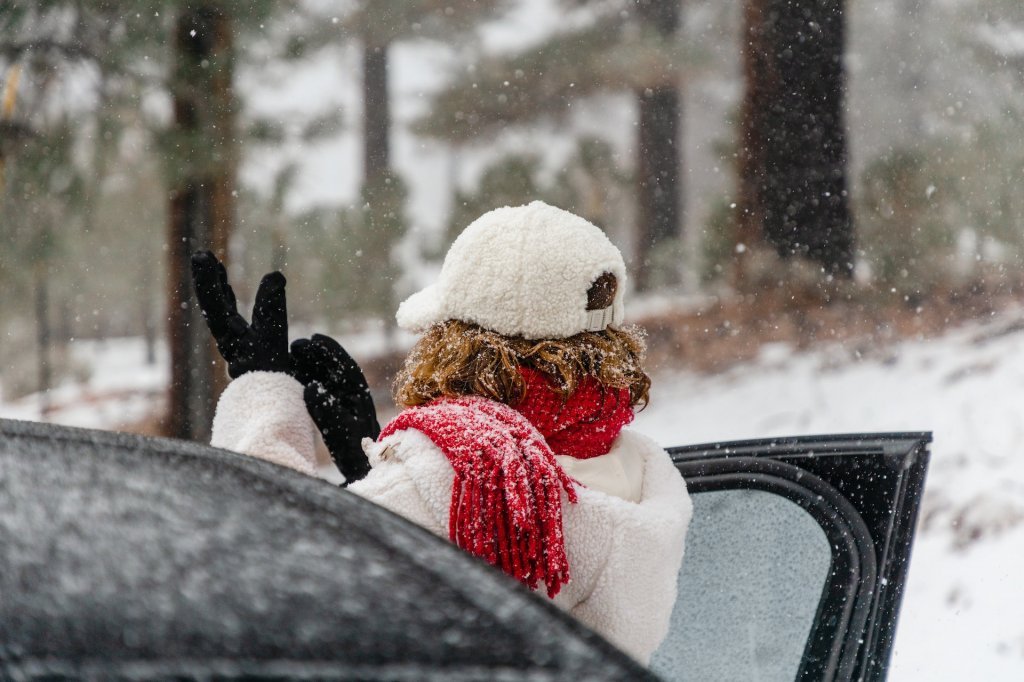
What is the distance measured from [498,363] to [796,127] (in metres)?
7.85

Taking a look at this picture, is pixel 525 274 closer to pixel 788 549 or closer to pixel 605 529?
pixel 605 529

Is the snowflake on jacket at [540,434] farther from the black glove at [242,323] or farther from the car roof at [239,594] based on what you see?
the car roof at [239,594]

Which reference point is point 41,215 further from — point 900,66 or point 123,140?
point 900,66

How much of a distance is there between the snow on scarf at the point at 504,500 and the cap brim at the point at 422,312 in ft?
0.84

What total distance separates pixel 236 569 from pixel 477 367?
0.81 metres

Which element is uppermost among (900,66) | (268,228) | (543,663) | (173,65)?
(900,66)

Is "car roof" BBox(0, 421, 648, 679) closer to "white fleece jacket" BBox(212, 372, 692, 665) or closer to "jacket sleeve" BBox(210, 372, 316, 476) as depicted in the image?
"white fleece jacket" BBox(212, 372, 692, 665)

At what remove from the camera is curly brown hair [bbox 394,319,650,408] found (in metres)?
1.49

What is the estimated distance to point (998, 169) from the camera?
8.70 metres

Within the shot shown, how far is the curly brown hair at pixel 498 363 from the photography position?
1.49 metres

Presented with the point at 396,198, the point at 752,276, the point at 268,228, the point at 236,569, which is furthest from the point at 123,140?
the point at 236,569

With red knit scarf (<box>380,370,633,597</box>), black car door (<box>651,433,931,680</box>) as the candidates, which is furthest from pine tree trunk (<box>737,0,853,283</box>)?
red knit scarf (<box>380,370,633,597</box>)

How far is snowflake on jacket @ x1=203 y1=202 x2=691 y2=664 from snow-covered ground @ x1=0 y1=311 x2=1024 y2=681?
2753 millimetres

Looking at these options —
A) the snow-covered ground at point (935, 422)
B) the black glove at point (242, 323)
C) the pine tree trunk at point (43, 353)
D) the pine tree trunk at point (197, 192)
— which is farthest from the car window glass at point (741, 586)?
the pine tree trunk at point (43, 353)
